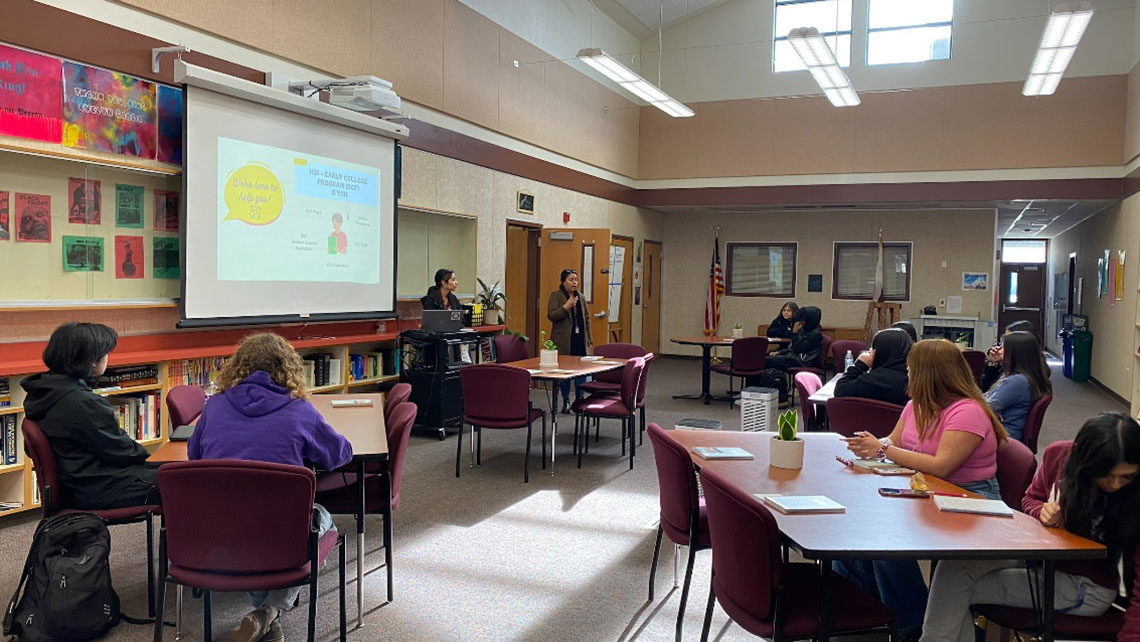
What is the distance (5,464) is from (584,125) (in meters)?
8.99

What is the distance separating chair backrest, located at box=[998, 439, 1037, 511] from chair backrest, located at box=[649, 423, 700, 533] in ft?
4.06

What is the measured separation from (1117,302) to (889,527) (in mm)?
10412

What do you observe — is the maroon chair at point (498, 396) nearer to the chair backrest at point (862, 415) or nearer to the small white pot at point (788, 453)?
the chair backrest at point (862, 415)

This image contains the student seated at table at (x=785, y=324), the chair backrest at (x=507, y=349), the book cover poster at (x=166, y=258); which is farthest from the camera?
the student seated at table at (x=785, y=324)

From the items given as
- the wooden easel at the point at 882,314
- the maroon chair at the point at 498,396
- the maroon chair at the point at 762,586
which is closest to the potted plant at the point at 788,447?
the maroon chair at the point at 762,586

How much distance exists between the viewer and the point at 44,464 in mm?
3189

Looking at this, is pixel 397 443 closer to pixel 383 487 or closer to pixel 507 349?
pixel 383 487

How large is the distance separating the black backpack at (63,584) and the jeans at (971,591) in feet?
10.0

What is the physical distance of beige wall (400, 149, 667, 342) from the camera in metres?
8.14

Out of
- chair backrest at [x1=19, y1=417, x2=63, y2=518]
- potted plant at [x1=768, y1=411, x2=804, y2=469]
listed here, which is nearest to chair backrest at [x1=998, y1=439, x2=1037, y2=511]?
potted plant at [x1=768, y1=411, x2=804, y2=469]

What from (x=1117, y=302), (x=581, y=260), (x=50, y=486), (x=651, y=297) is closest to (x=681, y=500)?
(x=50, y=486)

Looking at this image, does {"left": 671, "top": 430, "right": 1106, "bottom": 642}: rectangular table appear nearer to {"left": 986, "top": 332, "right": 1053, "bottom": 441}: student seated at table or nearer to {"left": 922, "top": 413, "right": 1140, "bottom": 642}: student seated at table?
{"left": 922, "top": 413, "right": 1140, "bottom": 642}: student seated at table

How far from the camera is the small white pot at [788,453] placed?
3191 mm

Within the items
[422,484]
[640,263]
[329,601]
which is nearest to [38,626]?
[329,601]
